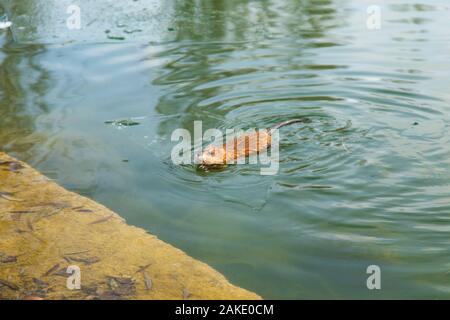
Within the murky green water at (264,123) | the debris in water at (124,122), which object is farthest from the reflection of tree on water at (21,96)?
the debris in water at (124,122)

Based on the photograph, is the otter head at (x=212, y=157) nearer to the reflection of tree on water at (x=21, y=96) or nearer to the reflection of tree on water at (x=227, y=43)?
the reflection of tree on water at (x=227, y=43)

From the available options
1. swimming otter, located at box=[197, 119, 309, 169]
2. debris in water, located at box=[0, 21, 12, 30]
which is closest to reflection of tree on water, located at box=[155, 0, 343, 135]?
swimming otter, located at box=[197, 119, 309, 169]

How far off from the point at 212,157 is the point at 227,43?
13.5 feet

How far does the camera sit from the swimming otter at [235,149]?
5121mm

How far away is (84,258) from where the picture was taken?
3701 millimetres

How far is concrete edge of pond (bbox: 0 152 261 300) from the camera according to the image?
3.34 metres

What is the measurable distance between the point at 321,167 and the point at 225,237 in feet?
4.71

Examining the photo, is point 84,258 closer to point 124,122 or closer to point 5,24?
point 124,122

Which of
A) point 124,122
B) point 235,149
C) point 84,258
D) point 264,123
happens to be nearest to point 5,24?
point 124,122

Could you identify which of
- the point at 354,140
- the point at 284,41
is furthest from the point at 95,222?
the point at 284,41

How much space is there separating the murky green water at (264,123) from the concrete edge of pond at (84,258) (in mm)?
247

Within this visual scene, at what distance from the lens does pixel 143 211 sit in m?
4.51

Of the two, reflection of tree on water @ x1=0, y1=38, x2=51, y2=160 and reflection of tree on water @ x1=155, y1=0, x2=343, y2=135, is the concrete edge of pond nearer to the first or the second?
reflection of tree on water @ x1=0, y1=38, x2=51, y2=160
